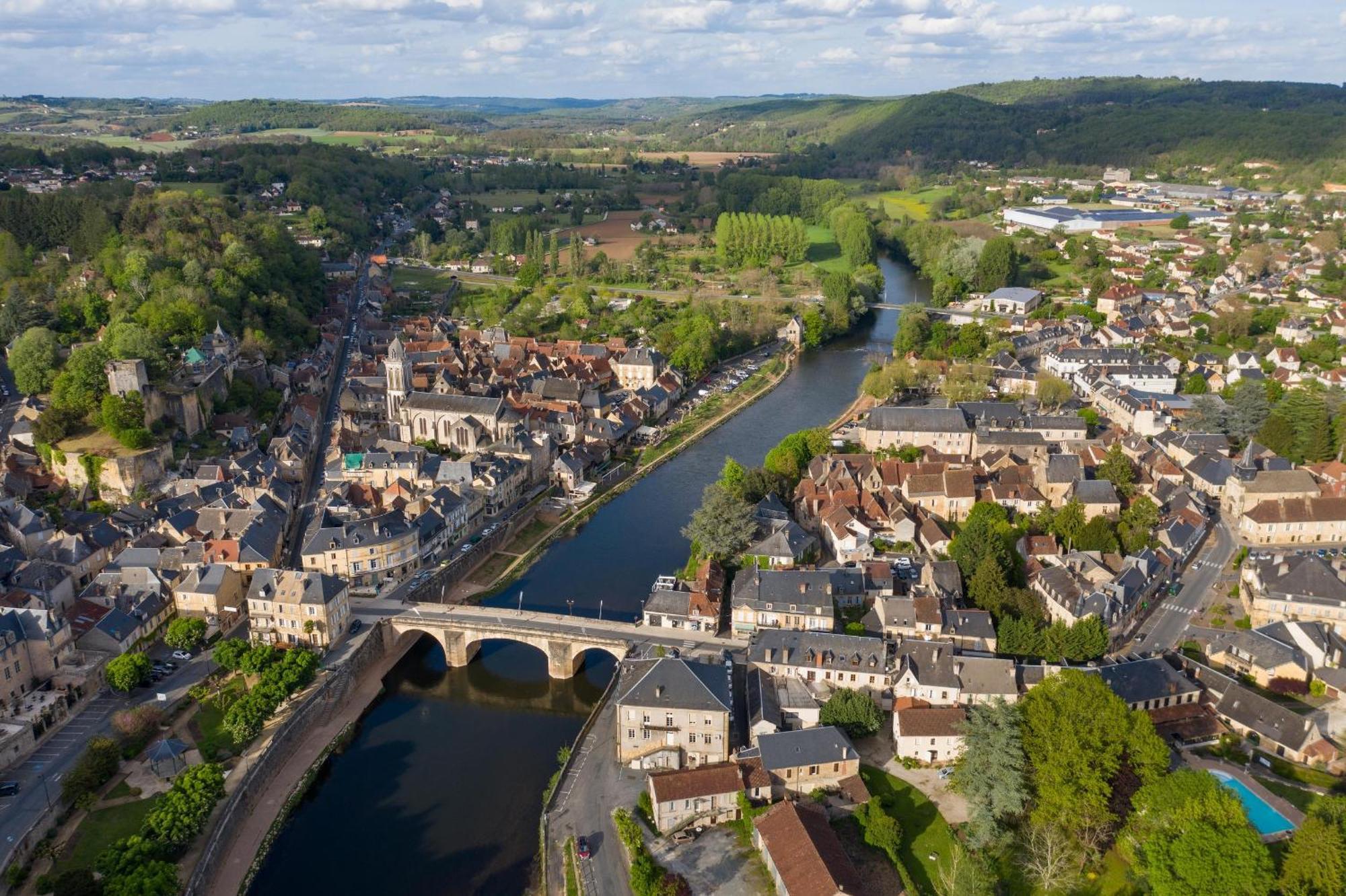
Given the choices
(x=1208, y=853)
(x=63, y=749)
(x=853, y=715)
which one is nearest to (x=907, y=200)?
(x=853, y=715)

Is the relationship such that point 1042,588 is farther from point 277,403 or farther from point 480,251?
point 480,251

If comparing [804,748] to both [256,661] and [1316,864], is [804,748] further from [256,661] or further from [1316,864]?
[256,661]

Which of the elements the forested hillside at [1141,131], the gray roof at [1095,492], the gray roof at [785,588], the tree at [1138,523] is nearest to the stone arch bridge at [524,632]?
the gray roof at [785,588]

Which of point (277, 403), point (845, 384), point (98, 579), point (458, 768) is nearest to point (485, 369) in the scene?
point (277, 403)

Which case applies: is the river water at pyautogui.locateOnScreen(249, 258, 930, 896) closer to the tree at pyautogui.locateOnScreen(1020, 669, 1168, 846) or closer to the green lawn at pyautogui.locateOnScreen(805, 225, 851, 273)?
the tree at pyautogui.locateOnScreen(1020, 669, 1168, 846)

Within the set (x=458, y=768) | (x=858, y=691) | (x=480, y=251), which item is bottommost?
(x=458, y=768)

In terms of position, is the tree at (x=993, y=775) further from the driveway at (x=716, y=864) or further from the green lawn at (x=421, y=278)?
the green lawn at (x=421, y=278)

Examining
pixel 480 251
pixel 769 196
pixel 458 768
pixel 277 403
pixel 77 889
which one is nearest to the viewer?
pixel 77 889
